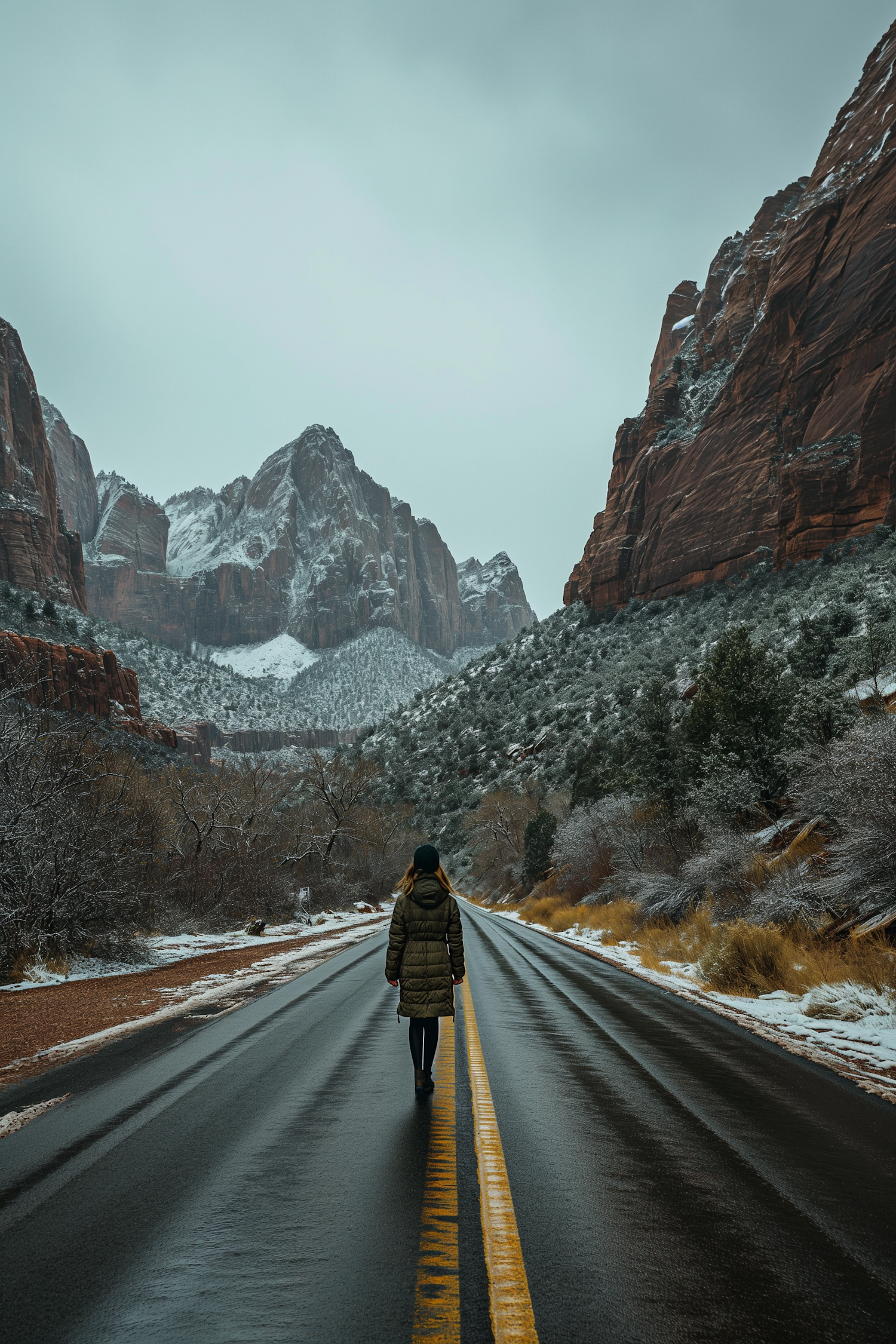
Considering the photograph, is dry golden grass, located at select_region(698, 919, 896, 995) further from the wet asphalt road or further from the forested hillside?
the forested hillside

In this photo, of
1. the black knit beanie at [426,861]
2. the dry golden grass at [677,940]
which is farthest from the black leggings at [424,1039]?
the dry golden grass at [677,940]

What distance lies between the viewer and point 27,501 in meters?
104

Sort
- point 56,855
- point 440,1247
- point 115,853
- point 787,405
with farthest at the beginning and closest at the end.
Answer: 1. point 787,405
2. point 115,853
3. point 56,855
4. point 440,1247

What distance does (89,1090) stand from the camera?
493 centimetres

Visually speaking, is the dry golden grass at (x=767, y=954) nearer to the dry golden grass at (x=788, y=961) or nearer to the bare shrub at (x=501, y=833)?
the dry golden grass at (x=788, y=961)

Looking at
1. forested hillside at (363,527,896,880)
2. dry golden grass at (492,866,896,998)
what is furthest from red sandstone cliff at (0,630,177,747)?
dry golden grass at (492,866,896,998)

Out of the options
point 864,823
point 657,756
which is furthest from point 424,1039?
point 657,756

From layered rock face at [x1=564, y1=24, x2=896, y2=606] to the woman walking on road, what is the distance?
188ft

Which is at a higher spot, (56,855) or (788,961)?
(56,855)

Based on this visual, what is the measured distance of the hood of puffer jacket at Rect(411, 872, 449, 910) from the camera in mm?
5375

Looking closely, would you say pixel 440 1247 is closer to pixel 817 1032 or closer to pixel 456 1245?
pixel 456 1245

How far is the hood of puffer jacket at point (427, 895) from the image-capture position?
17.6ft

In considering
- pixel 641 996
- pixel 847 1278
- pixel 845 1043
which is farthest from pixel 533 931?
pixel 847 1278

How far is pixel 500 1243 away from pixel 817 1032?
5840 millimetres
